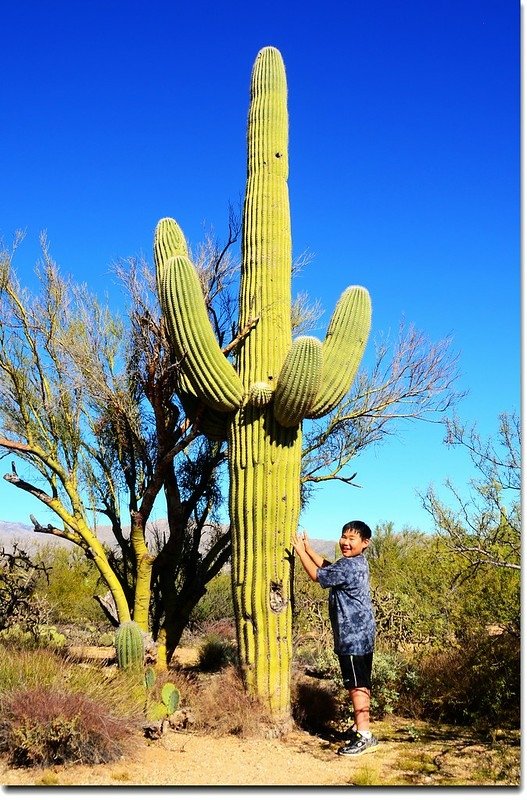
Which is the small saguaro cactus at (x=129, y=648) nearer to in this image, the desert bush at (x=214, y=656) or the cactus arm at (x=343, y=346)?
the cactus arm at (x=343, y=346)

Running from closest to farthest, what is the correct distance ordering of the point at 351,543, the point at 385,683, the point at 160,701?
the point at 351,543 → the point at 160,701 → the point at 385,683

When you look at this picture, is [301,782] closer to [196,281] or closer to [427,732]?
[427,732]

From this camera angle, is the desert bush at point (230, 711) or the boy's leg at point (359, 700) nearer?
the boy's leg at point (359, 700)

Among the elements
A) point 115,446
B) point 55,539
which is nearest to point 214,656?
point 115,446

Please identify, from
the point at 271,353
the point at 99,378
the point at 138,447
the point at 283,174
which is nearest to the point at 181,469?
the point at 138,447

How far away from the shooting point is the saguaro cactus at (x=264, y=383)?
22.2ft

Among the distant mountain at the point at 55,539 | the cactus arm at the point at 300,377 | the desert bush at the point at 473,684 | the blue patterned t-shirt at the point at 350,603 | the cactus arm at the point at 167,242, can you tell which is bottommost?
the distant mountain at the point at 55,539

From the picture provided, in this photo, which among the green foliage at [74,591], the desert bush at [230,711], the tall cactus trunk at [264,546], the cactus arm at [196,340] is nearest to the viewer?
the desert bush at [230,711]

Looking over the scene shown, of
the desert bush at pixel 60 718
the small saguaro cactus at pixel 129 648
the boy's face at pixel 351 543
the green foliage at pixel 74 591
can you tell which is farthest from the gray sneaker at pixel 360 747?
the green foliage at pixel 74 591

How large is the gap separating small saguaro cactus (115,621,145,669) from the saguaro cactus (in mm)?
1162

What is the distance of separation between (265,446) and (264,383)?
0.61 metres

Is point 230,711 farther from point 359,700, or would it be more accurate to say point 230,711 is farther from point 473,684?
point 473,684

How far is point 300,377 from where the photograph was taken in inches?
266

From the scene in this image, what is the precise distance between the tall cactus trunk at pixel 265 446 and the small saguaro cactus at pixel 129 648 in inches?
46.0
